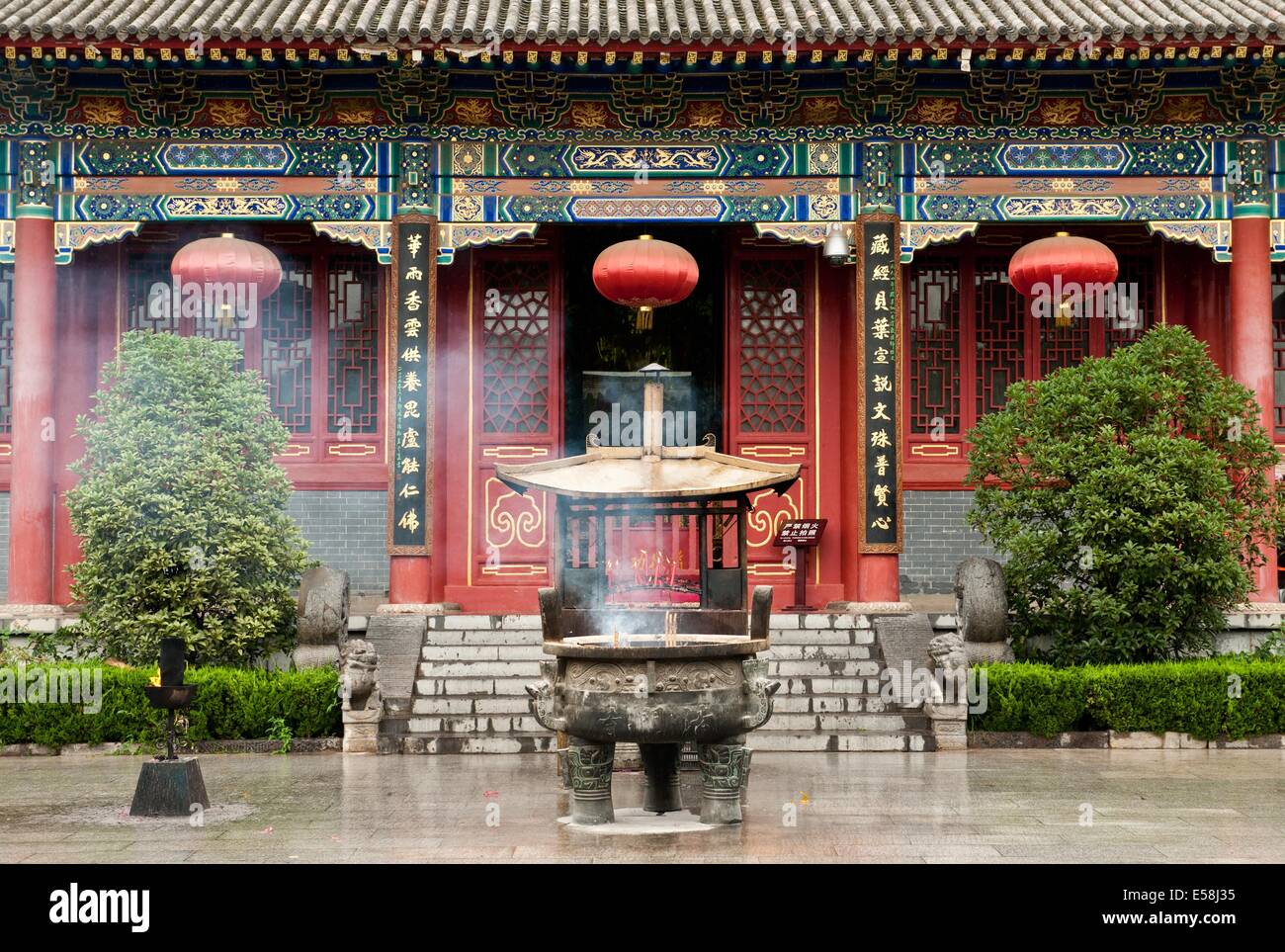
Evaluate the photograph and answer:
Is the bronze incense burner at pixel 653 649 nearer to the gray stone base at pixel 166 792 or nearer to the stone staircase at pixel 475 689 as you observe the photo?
the gray stone base at pixel 166 792

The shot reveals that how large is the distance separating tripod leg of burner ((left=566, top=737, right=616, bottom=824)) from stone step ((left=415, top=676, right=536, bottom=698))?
3898mm

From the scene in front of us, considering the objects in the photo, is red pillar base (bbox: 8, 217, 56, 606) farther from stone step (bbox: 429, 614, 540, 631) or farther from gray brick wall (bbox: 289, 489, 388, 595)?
stone step (bbox: 429, 614, 540, 631)

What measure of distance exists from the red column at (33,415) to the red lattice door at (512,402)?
12.5ft

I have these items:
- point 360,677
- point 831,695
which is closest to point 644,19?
point 831,695

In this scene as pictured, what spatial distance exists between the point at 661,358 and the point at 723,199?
223 cm

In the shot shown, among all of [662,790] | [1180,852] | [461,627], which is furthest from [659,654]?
[461,627]

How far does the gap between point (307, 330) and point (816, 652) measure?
605 centimetres

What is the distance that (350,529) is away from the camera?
15.3 meters

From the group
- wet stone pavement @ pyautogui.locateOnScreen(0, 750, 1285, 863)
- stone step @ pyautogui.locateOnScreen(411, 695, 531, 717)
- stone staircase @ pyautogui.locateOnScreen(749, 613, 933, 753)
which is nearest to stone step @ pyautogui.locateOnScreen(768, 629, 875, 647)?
stone staircase @ pyautogui.locateOnScreen(749, 613, 933, 753)

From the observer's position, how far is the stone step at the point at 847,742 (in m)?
11.6

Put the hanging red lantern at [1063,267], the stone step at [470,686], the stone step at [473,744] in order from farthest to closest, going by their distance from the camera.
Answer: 1. the hanging red lantern at [1063,267]
2. the stone step at [470,686]
3. the stone step at [473,744]

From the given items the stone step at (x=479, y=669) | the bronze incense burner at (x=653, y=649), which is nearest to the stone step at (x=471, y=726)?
the stone step at (x=479, y=669)

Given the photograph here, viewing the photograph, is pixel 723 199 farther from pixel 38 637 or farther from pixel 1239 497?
pixel 38 637

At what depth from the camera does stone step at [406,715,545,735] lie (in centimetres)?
1167
